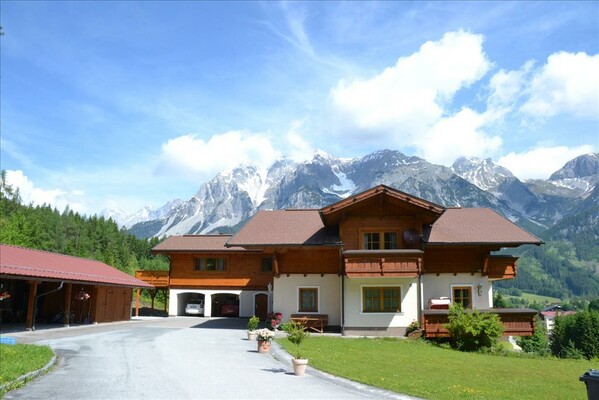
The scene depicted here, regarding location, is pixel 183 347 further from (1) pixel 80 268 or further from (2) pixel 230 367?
(1) pixel 80 268

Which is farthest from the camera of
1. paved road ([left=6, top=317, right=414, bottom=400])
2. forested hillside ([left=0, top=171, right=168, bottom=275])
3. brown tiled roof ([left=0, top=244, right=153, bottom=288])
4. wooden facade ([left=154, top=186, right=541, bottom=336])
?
forested hillside ([left=0, top=171, right=168, bottom=275])

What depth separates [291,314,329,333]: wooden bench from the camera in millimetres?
27364

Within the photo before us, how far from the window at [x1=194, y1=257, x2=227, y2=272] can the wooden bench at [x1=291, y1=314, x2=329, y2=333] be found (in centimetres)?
1444

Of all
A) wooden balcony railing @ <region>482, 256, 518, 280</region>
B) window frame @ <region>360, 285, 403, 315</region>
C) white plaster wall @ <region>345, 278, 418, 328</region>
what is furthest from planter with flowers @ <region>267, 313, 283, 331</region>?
wooden balcony railing @ <region>482, 256, 518, 280</region>

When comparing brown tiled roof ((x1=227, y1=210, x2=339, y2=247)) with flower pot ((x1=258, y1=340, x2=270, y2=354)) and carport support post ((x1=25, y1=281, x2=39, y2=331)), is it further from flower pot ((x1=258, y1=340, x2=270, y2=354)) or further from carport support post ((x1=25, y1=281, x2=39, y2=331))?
flower pot ((x1=258, y1=340, x2=270, y2=354))

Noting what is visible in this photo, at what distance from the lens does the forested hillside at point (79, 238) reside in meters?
72.1

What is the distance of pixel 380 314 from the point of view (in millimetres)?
26703

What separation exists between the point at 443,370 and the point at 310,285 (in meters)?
13.5

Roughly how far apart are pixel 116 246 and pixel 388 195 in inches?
2619

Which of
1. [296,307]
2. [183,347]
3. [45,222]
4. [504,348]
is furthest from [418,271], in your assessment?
[45,222]

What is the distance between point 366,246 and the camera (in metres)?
28.1

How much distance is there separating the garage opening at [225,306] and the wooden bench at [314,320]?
51.5 ft

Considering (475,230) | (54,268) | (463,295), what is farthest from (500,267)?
(54,268)

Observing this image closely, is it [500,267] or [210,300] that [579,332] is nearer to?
[500,267]
